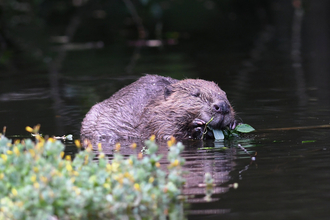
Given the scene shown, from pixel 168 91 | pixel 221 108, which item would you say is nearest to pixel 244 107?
pixel 168 91

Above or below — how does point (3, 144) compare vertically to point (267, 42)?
below

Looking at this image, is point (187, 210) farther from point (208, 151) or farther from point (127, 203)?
point (208, 151)

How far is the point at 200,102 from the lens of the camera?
663cm

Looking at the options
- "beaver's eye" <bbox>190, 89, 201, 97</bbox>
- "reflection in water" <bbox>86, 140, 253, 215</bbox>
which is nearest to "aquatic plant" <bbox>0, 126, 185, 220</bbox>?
"reflection in water" <bbox>86, 140, 253, 215</bbox>

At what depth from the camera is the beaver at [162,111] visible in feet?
21.5

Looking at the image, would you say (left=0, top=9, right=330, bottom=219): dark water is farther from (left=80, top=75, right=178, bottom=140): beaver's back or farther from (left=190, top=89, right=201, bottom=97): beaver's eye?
(left=190, top=89, right=201, bottom=97): beaver's eye

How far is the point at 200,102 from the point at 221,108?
316 millimetres

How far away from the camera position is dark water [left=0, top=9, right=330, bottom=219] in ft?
13.9

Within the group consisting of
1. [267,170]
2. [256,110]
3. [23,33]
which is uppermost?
[23,33]

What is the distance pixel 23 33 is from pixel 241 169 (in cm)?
2350

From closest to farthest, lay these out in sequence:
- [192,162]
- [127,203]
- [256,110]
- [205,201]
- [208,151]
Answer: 1. [127,203]
2. [205,201]
3. [192,162]
4. [208,151]
5. [256,110]

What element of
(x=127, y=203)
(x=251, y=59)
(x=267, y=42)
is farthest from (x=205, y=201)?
(x=267, y=42)

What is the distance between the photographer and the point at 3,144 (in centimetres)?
455

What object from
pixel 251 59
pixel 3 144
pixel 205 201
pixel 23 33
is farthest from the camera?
pixel 23 33
